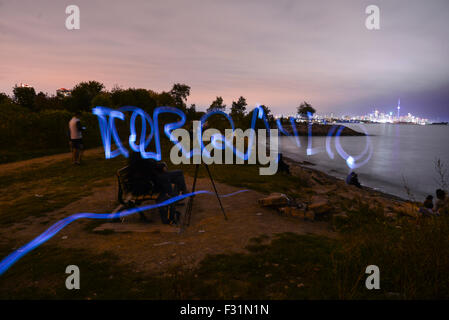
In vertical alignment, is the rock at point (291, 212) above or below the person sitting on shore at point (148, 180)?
below

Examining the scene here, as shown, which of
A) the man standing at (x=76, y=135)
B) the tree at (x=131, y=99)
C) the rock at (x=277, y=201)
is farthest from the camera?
the tree at (x=131, y=99)

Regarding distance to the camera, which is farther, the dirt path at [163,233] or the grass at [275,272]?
the dirt path at [163,233]

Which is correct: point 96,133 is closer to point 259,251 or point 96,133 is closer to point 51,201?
point 51,201

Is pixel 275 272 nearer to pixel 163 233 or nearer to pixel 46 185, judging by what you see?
pixel 163 233

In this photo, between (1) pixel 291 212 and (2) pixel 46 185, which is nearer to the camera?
(1) pixel 291 212

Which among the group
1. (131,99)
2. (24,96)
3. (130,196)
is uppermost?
(131,99)

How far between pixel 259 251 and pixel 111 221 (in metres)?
3.69

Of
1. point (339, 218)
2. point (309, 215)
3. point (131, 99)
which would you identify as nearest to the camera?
point (339, 218)

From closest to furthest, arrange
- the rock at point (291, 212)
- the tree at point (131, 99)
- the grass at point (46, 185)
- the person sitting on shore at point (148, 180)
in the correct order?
the person sitting on shore at point (148, 180) < the grass at point (46, 185) < the rock at point (291, 212) < the tree at point (131, 99)

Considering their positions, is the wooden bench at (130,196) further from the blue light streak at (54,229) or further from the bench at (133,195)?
the blue light streak at (54,229)

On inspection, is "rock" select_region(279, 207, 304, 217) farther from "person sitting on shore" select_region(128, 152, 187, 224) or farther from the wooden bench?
the wooden bench

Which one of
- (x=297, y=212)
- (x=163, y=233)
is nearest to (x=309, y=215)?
(x=297, y=212)

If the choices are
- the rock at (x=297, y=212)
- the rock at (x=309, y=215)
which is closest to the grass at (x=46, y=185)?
the rock at (x=297, y=212)
